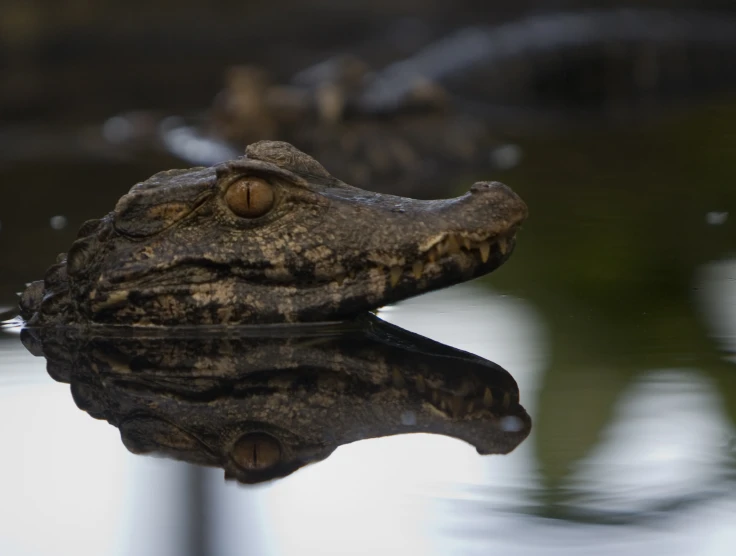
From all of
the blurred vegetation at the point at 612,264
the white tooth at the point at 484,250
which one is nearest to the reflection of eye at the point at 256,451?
the blurred vegetation at the point at 612,264

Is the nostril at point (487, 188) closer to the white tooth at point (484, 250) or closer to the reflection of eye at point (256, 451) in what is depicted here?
the white tooth at point (484, 250)

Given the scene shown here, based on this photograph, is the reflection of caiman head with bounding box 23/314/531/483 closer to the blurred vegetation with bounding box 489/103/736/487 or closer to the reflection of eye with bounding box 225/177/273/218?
the blurred vegetation with bounding box 489/103/736/487

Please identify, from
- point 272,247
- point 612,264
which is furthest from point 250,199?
point 612,264

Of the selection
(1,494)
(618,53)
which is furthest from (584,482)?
(618,53)

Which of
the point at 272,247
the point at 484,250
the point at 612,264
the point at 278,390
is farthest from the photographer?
the point at 612,264

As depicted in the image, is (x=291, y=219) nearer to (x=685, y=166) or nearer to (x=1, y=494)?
(x=1, y=494)

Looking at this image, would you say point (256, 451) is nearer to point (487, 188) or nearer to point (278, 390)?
point (278, 390)
